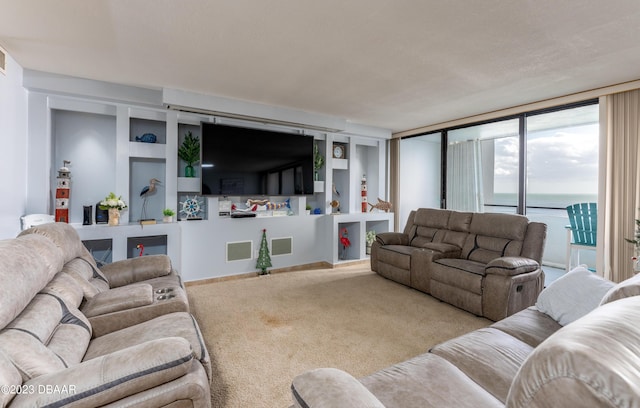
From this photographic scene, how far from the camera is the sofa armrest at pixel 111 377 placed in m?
0.94

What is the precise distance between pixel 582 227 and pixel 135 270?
17.1 feet

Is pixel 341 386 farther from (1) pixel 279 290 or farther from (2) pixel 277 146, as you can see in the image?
(2) pixel 277 146

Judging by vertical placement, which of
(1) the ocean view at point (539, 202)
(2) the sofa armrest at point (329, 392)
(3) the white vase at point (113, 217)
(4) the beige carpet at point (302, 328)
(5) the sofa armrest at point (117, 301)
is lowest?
(4) the beige carpet at point (302, 328)

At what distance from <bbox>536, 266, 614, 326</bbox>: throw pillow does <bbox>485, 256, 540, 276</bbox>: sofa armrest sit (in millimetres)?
826

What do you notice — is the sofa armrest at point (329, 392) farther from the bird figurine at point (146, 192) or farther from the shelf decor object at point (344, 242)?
the shelf decor object at point (344, 242)

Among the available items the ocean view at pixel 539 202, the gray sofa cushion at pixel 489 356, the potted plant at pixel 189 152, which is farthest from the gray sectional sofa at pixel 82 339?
the ocean view at pixel 539 202

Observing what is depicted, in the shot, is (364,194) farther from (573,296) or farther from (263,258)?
(573,296)

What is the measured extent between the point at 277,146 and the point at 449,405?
4.03m

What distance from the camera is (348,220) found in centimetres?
518

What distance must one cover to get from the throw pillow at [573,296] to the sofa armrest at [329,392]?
4.94ft

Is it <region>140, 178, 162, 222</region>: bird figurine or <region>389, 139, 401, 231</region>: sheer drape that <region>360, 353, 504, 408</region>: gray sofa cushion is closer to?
<region>140, 178, 162, 222</region>: bird figurine

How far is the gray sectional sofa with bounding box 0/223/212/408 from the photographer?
0.99 meters

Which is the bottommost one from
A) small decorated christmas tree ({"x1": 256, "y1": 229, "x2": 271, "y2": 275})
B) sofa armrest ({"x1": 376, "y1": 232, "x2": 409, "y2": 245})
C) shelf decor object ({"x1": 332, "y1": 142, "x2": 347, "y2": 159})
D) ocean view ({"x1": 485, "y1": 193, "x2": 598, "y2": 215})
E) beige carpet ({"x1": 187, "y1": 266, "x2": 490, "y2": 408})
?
beige carpet ({"x1": 187, "y1": 266, "x2": 490, "y2": 408})

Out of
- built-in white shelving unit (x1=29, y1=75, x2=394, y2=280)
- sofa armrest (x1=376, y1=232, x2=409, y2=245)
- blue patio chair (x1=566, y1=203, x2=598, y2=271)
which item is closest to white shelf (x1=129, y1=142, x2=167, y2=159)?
built-in white shelving unit (x1=29, y1=75, x2=394, y2=280)
